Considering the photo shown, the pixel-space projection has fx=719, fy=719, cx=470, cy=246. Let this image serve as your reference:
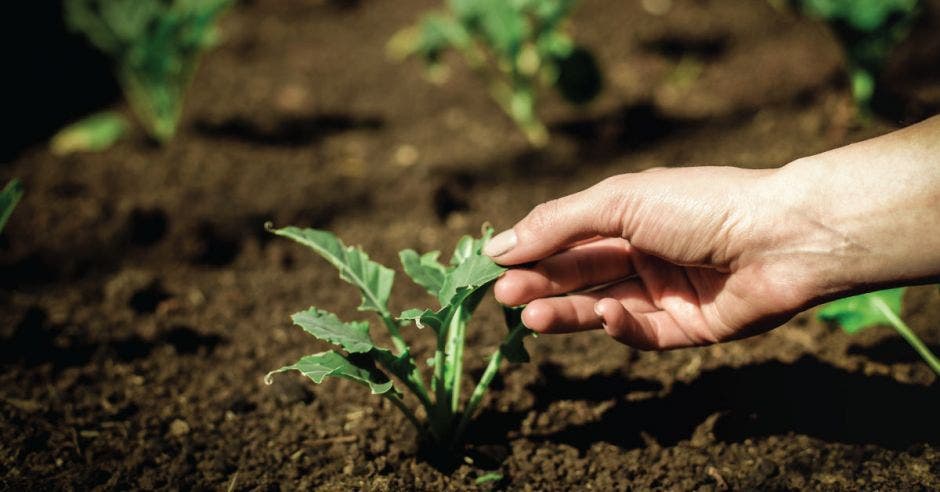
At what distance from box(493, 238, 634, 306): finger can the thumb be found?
0.20 feet

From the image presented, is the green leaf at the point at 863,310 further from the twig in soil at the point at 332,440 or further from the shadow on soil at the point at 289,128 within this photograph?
the shadow on soil at the point at 289,128

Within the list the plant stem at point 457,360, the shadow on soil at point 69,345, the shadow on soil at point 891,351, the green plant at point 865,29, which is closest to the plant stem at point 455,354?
the plant stem at point 457,360

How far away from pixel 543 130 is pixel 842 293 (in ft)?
6.70

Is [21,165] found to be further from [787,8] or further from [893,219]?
[787,8]

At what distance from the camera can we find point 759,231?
1768mm

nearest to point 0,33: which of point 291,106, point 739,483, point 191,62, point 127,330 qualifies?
point 191,62

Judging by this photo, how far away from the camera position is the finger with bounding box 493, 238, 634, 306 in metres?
1.79

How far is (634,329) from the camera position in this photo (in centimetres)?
185

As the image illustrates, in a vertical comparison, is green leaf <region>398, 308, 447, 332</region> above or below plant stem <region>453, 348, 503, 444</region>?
above

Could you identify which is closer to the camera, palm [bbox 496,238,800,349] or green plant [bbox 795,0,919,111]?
palm [bbox 496,238,800,349]

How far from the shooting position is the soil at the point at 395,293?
1.97 meters

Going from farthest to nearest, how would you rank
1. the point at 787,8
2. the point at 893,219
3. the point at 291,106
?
the point at 787,8
the point at 291,106
the point at 893,219

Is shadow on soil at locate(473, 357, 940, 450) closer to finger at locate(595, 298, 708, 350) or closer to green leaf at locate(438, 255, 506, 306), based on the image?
finger at locate(595, 298, 708, 350)

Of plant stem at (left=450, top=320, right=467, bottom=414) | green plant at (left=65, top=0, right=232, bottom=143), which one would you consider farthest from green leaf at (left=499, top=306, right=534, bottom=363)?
green plant at (left=65, top=0, right=232, bottom=143)
